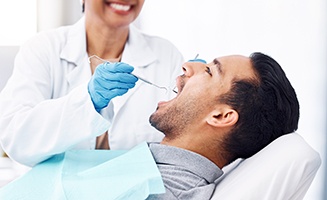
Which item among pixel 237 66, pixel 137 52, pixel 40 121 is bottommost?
pixel 40 121

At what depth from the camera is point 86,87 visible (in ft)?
4.71

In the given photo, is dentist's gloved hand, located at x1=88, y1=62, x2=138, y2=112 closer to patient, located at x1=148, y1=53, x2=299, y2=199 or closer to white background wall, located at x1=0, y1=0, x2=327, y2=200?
patient, located at x1=148, y1=53, x2=299, y2=199

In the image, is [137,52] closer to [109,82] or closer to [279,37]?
[109,82]

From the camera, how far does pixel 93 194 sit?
4.06ft

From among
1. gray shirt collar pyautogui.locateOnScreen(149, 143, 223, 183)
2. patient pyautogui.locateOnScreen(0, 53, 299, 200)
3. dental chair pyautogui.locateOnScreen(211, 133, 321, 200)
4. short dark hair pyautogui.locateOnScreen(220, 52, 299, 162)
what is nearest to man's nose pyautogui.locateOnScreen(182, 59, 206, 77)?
patient pyautogui.locateOnScreen(0, 53, 299, 200)

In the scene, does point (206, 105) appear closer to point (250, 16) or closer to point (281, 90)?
point (281, 90)

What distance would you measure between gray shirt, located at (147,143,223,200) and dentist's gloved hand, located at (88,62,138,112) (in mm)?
202

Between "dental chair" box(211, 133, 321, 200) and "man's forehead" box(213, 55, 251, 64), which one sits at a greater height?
"man's forehead" box(213, 55, 251, 64)

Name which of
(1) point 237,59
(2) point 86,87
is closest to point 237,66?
(1) point 237,59

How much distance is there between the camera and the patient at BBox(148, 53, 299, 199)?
4.50 feet

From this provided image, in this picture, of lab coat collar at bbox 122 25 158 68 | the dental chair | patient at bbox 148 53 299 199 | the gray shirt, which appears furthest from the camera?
lab coat collar at bbox 122 25 158 68

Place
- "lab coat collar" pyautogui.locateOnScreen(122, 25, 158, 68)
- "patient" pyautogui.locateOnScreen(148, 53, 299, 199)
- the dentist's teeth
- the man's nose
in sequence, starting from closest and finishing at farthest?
"patient" pyautogui.locateOnScreen(148, 53, 299, 199) < the man's nose < the dentist's teeth < "lab coat collar" pyautogui.locateOnScreen(122, 25, 158, 68)

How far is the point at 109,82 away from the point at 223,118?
1.10 ft

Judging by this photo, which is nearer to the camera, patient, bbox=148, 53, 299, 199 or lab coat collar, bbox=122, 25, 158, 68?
patient, bbox=148, 53, 299, 199
